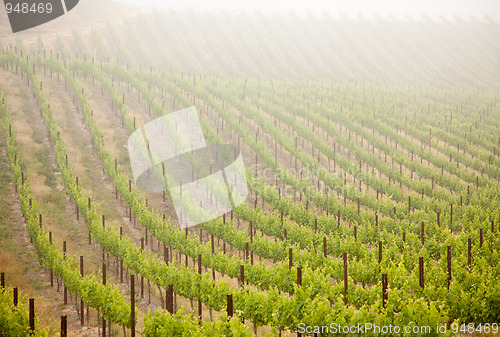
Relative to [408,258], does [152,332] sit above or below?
above

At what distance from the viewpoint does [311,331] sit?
12.3 metres

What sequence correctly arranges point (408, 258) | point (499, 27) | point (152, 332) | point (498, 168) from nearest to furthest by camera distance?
point (152, 332)
point (408, 258)
point (498, 168)
point (499, 27)

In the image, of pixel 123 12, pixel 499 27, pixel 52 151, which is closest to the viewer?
pixel 52 151

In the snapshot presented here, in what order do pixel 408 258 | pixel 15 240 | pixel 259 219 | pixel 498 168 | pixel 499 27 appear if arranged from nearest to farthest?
1. pixel 408 258
2. pixel 15 240
3. pixel 259 219
4. pixel 498 168
5. pixel 499 27

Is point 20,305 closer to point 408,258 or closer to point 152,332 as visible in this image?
point 152,332

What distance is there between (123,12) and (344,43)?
49.2 metres

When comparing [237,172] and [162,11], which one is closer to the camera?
[237,172]

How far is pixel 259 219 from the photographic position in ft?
81.2

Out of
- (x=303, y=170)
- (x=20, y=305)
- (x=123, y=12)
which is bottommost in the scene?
(x=303, y=170)

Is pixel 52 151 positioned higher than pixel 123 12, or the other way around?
pixel 123 12

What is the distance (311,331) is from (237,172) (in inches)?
943

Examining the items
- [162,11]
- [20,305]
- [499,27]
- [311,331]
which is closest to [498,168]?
[311,331]

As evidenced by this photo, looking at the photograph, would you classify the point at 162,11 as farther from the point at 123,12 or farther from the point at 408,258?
the point at 408,258

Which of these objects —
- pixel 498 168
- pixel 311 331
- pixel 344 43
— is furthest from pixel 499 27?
pixel 311 331
